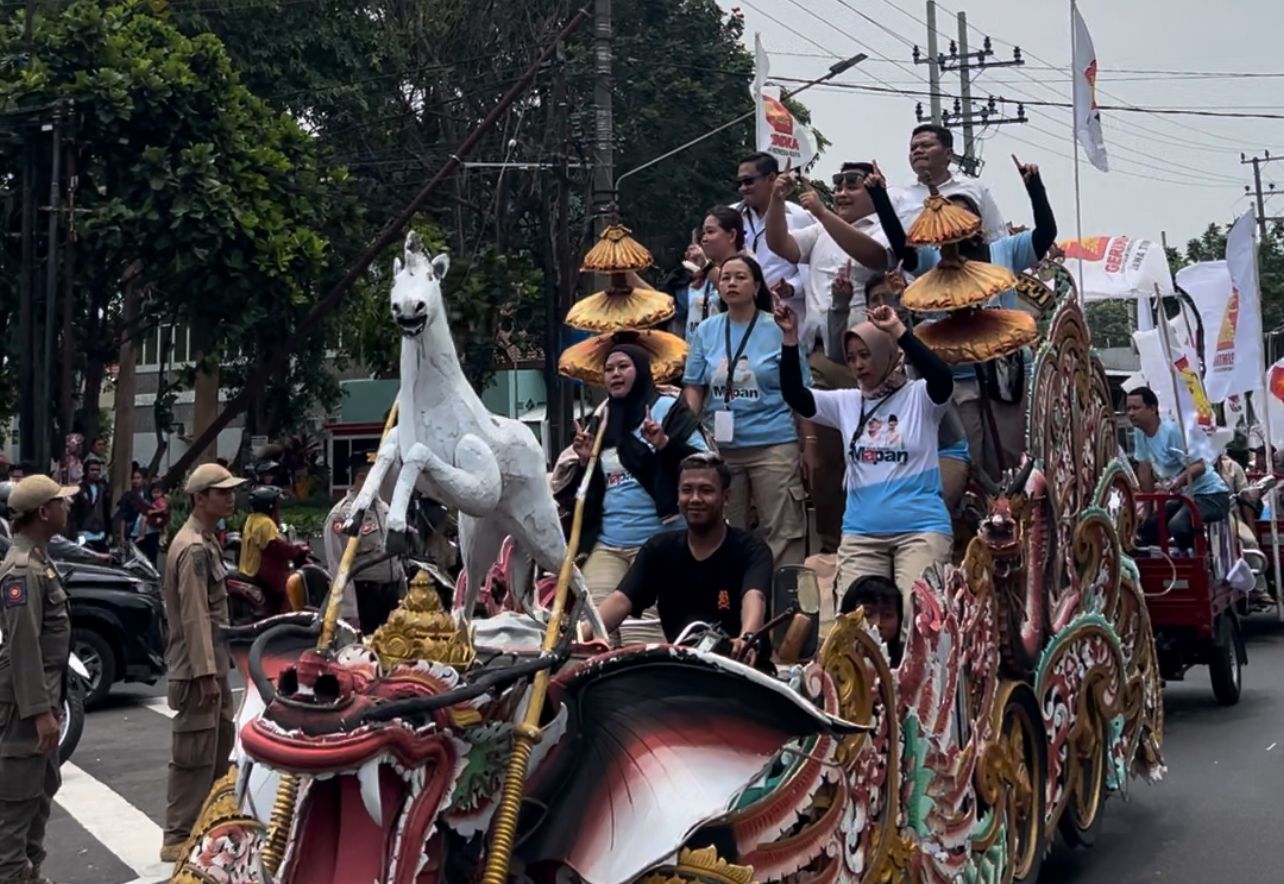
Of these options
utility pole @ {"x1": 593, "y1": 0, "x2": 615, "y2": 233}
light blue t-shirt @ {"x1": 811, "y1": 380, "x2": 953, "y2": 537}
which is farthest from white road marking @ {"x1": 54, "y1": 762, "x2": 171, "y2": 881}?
utility pole @ {"x1": 593, "y1": 0, "x2": 615, "y2": 233}

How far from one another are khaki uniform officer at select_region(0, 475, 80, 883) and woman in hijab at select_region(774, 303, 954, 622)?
3127 mm

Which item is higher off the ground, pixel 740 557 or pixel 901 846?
pixel 740 557

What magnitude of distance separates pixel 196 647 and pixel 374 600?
6.36 feet

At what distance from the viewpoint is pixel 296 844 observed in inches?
132

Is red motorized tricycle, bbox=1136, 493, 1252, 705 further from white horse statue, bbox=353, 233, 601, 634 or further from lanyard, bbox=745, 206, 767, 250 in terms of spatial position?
white horse statue, bbox=353, 233, 601, 634

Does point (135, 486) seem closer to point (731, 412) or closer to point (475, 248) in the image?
point (475, 248)

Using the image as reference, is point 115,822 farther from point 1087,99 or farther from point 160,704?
point 1087,99

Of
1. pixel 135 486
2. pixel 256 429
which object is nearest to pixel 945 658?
pixel 135 486

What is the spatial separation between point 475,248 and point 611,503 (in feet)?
63.6

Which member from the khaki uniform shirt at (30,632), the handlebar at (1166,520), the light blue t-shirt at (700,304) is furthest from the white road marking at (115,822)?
the handlebar at (1166,520)

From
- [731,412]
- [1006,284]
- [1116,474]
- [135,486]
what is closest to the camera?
[1006,284]

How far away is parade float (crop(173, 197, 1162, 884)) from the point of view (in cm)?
336

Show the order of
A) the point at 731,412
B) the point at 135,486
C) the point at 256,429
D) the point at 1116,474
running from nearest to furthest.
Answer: the point at 731,412 → the point at 1116,474 → the point at 135,486 → the point at 256,429

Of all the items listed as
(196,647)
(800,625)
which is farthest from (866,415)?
(196,647)
